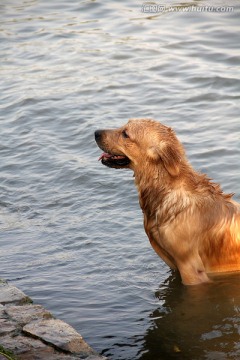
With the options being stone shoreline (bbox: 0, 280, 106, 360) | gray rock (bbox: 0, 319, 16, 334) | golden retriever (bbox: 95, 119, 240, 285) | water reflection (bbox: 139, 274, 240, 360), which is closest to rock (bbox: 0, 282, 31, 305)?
stone shoreline (bbox: 0, 280, 106, 360)

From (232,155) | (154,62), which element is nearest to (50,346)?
(232,155)

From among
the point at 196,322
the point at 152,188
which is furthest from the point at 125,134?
the point at 196,322

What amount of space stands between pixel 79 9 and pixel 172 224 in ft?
40.4

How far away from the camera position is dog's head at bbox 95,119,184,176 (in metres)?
9.02

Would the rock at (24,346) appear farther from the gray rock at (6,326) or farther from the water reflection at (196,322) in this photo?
the water reflection at (196,322)

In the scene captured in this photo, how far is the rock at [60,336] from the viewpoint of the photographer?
24.3 feet

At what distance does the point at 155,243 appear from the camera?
935 centimetres

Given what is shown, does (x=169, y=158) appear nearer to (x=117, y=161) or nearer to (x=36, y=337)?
(x=117, y=161)

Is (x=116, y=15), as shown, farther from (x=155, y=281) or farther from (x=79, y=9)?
(x=155, y=281)

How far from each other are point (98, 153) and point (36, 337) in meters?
5.91

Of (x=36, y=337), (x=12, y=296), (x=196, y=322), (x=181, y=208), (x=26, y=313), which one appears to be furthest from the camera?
(x=181, y=208)

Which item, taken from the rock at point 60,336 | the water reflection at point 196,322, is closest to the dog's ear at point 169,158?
the water reflection at point 196,322

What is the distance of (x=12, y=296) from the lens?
835 cm

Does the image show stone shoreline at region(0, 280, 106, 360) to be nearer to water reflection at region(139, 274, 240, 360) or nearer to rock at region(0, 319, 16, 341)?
rock at region(0, 319, 16, 341)
